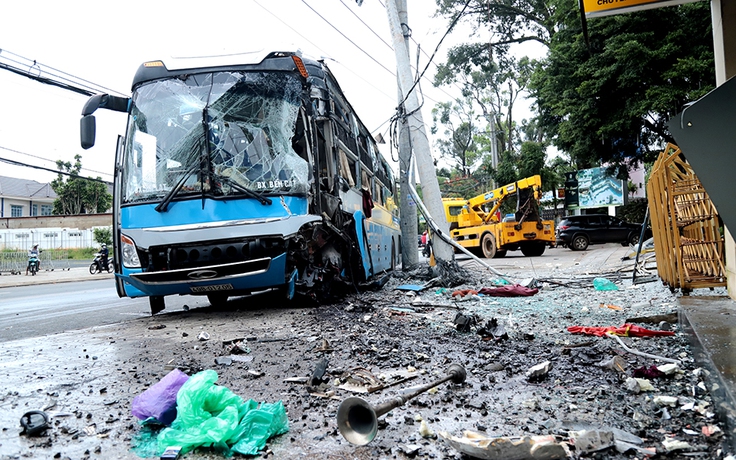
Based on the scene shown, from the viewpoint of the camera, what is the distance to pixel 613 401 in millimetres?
2775

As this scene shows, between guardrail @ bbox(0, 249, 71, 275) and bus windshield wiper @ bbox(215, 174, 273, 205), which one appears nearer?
bus windshield wiper @ bbox(215, 174, 273, 205)

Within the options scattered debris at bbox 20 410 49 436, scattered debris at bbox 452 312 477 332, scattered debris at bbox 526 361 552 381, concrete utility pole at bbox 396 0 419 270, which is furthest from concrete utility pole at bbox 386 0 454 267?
scattered debris at bbox 20 410 49 436

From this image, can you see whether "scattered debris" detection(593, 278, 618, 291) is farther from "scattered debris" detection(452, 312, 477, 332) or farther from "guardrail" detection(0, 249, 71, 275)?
"guardrail" detection(0, 249, 71, 275)

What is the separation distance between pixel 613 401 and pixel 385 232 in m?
9.92

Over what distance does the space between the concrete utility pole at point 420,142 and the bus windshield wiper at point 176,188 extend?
A: 5.56 m

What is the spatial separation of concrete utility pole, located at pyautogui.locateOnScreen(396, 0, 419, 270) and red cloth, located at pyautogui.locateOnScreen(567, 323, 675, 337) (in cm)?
732

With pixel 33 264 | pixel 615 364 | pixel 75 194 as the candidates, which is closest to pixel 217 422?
pixel 615 364

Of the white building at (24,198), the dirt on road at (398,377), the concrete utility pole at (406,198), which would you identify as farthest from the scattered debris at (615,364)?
the white building at (24,198)

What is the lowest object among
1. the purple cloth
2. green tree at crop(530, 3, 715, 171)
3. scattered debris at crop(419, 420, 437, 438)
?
scattered debris at crop(419, 420, 437, 438)

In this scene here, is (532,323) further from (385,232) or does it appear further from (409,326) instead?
(385,232)

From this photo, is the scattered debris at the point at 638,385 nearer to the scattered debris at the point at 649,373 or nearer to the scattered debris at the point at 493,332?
the scattered debris at the point at 649,373

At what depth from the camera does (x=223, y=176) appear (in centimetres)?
632

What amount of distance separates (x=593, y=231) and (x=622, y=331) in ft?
68.8

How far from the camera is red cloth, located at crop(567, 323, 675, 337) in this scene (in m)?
4.23
